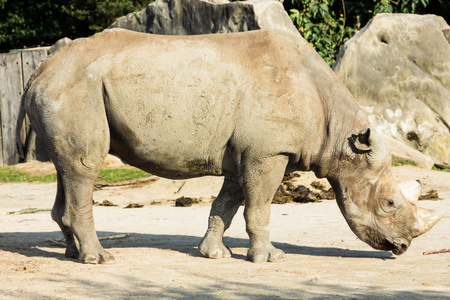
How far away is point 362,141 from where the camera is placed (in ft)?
19.8

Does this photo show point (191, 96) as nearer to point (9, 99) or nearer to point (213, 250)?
point (213, 250)

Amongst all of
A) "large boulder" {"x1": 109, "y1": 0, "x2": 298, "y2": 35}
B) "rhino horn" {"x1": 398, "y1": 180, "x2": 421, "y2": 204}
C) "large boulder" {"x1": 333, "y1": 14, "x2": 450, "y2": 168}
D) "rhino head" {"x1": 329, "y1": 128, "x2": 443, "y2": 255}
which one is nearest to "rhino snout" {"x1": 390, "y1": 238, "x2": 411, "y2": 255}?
"rhino head" {"x1": 329, "y1": 128, "x2": 443, "y2": 255}

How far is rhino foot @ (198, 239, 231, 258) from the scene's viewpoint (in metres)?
6.24

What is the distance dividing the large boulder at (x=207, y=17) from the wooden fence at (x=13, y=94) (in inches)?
83.5

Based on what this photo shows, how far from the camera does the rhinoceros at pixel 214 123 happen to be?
579cm

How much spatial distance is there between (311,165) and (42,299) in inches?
111

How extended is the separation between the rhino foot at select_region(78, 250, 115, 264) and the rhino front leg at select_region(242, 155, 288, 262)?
1266 mm

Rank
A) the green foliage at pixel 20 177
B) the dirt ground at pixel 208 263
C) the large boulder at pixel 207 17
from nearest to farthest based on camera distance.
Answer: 1. the dirt ground at pixel 208 263
2. the large boulder at pixel 207 17
3. the green foliage at pixel 20 177

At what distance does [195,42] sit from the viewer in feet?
20.0

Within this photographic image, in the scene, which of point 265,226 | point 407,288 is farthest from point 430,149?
point 407,288

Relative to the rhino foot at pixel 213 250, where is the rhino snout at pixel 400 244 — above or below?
above

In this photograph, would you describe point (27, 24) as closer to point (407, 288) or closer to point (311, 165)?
point (311, 165)

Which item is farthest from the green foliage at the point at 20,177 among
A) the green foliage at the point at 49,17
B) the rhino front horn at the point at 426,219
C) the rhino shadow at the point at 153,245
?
the green foliage at the point at 49,17

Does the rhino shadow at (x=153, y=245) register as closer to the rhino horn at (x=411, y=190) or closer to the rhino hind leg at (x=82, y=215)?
the rhino hind leg at (x=82, y=215)
